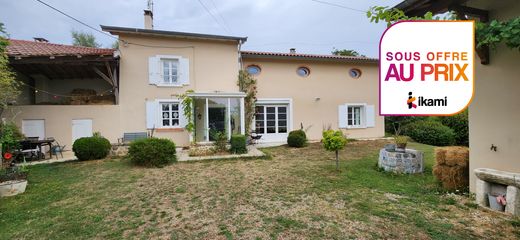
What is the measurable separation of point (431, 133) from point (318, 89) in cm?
594

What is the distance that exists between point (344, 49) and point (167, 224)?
27123 millimetres

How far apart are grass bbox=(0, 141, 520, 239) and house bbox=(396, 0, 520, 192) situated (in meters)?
0.82

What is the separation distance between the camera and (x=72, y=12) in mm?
8461

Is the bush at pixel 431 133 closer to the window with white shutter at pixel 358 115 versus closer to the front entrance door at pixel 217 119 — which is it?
the window with white shutter at pixel 358 115

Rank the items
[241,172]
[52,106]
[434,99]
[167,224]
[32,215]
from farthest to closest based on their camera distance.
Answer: [52,106], [241,172], [32,215], [167,224], [434,99]

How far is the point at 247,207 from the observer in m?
3.60

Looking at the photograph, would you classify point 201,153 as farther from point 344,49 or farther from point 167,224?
point 344,49

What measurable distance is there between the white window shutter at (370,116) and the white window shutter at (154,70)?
35.9ft

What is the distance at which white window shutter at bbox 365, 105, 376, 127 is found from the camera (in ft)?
42.4

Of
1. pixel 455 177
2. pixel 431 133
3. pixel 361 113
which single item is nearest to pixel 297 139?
pixel 361 113

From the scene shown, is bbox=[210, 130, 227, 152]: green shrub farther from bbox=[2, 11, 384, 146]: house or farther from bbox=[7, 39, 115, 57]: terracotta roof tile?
bbox=[7, 39, 115, 57]: terracotta roof tile

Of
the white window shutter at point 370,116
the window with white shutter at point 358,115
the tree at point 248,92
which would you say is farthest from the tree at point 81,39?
the white window shutter at point 370,116

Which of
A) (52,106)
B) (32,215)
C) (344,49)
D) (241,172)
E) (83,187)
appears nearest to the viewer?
(32,215)

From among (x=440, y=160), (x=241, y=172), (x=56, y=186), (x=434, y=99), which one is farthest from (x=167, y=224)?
(x=440, y=160)
